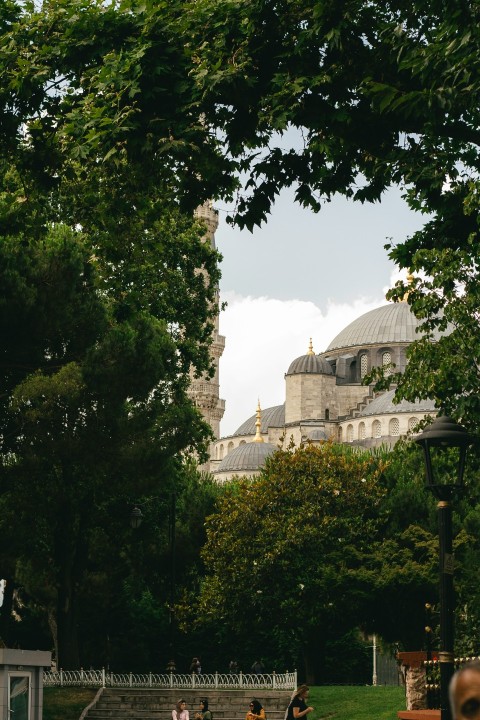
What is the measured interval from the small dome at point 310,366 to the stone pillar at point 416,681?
86.2m

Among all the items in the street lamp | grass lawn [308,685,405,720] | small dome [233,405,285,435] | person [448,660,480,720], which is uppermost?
small dome [233,405,285,435]

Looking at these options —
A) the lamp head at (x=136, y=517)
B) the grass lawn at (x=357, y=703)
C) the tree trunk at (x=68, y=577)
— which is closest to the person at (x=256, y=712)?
the grass lawn at (x=357, y=703)

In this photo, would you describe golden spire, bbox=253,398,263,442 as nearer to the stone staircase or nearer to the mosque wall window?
the mosque wall window

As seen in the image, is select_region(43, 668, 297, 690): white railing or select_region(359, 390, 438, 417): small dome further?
select_region(359, 390, 438, 417): small dome

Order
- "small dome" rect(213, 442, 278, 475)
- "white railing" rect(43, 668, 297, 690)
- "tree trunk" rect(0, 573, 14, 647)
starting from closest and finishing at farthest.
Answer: "white railing" rect(43, 668, 297, 690) < "tree trunk" rect(0, 573, 14, 647) < "small dome" rect(213, 442, 278, 475)

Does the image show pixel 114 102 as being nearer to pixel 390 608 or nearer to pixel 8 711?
pixel 8 711

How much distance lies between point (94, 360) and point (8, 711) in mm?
12623

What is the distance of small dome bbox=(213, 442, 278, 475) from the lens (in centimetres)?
9550

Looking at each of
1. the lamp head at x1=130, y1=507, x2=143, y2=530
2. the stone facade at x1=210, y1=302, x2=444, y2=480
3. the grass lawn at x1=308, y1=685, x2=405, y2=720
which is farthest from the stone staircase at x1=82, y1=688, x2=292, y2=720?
the stone facade at x1=210, y1=302, x2=444, y2=480

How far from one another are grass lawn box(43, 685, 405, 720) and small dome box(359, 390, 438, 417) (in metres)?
60.9

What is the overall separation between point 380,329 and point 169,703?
262ft

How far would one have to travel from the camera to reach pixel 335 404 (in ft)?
345

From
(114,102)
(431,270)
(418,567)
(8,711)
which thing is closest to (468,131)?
(114,102)

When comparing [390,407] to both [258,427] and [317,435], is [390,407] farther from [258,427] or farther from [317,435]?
[258,427]
